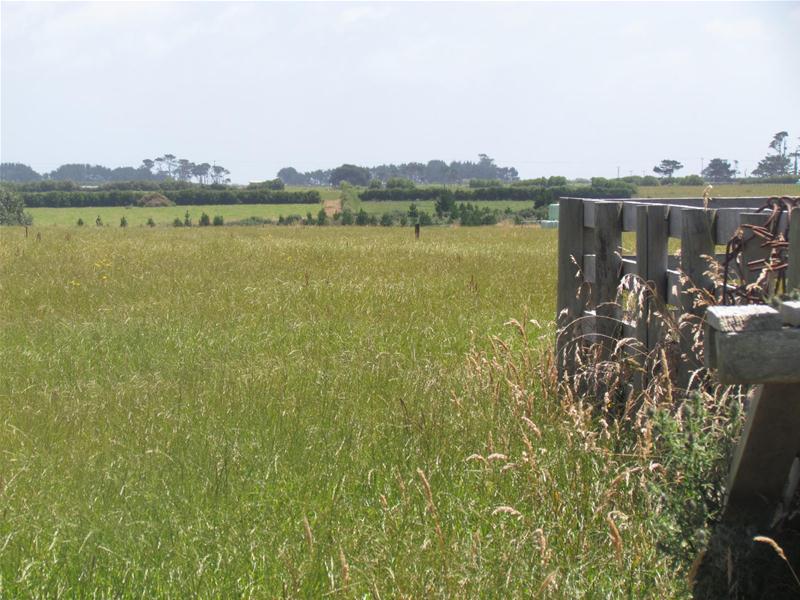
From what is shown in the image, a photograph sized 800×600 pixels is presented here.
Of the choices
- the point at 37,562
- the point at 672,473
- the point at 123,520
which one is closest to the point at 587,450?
the point at 672,473

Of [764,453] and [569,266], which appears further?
[569,266]

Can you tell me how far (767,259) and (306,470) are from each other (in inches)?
91.1

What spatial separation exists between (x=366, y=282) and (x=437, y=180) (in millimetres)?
176837

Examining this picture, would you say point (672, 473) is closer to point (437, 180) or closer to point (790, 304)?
point (790, 304)

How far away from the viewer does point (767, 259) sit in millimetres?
3455

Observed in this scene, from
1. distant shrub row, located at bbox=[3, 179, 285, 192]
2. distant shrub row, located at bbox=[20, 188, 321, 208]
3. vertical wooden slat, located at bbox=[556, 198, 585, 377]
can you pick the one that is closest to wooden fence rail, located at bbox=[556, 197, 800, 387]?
vertical wooden slat, located at bbox=[556, 198, 585, 377]

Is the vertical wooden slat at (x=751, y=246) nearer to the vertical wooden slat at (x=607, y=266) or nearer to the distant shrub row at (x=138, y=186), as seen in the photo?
the vertical wooden slat at (x=607, y=266)

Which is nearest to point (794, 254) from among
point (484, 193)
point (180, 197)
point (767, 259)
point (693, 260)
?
point (767, 259)

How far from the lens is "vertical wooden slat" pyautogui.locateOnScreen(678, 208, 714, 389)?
4.21 metres

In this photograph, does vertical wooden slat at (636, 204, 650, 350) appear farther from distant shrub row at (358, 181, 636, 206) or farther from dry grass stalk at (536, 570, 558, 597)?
distant shrub row at (358, 181, 636, 206)

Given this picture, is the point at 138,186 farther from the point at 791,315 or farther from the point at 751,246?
the point at 791,315

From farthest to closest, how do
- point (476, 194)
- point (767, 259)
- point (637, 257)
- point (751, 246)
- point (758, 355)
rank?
point (476, 194)
point (637, 257)
point (751, 246)
point (767, 259)
point (758, 355)

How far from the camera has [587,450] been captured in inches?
159

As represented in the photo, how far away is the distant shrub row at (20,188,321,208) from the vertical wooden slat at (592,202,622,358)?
303 feet
